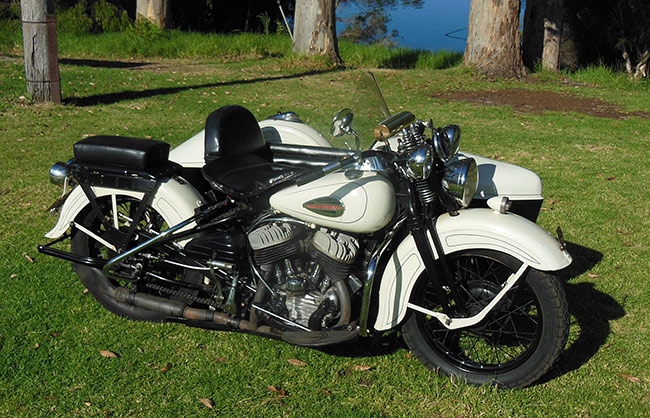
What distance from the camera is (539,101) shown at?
11.4 meters

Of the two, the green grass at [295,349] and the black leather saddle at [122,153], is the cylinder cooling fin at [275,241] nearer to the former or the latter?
the green grass at [295,349]

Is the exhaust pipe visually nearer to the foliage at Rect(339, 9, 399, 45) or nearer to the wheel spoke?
the wheel spoke

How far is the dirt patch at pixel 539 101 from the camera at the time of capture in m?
10.7

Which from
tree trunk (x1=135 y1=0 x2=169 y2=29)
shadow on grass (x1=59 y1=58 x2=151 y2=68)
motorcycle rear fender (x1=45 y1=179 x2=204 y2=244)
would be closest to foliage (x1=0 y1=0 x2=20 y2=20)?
tree trunk (x1=135 y1=0 x2=169 y2=29)

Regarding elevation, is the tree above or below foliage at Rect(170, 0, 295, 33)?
below

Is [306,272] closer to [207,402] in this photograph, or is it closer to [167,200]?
[207,402]

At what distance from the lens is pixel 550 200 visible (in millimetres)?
6328

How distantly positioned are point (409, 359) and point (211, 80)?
9648mm

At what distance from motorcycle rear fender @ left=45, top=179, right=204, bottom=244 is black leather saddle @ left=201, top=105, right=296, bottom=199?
0.21 m

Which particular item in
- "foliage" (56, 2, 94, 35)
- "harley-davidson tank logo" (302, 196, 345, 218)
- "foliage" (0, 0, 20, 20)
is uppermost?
"foliage" (0, 0, 20, 20)

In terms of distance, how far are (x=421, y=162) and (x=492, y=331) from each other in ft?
3.64

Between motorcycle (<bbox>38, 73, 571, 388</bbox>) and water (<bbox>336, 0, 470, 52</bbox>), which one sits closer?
motorcycle (<bbox>38, 73, 571, 388</bbox>)

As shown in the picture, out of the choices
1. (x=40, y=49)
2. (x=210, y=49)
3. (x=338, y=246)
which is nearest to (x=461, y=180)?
(x=338, y=246)

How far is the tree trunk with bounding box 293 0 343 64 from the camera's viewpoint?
13977 mm
